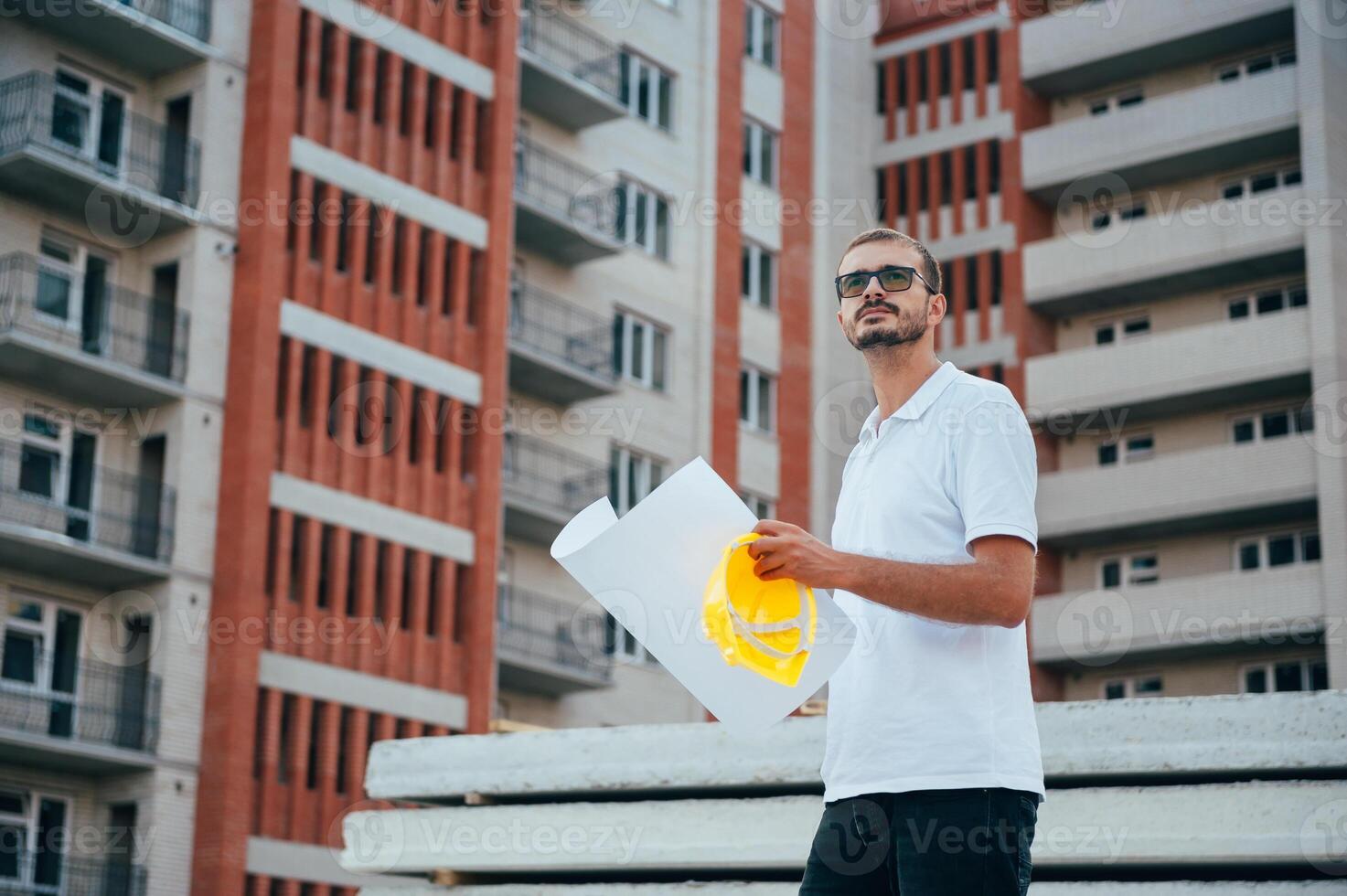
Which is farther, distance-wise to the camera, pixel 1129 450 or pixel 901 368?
pixel 1129 450

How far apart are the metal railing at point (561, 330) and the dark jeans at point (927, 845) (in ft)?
132

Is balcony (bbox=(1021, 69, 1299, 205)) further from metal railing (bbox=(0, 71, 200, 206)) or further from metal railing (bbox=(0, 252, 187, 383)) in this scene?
metal railing (bbox=(0, 252, 187, 383))

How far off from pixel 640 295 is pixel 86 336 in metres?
15.2

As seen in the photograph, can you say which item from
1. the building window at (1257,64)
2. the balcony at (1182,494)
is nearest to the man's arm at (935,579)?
the balcony at (1182,494)

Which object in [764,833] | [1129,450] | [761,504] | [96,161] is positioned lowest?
[764,833]

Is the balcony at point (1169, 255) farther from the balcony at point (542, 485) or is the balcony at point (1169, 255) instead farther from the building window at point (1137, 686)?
the balcony at point (542, 485)

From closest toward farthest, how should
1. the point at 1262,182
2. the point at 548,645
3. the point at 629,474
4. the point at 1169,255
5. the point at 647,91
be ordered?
1. the point at 548,645
2. the point at 629,474
3. the point at 1169,255
4. the point at 647,91
5. the point at 1262,182

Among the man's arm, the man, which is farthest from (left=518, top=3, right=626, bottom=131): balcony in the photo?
the man's arm

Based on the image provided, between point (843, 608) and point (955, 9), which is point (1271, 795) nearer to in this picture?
point (843, 608)

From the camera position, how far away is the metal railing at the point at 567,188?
46062 mm

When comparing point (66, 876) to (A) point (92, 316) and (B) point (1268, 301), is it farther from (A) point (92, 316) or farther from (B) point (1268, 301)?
(B) point (1268, 301)

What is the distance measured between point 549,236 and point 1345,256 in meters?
18.6

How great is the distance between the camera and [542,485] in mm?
44781

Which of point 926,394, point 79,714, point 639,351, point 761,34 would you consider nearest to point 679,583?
point 926,394
